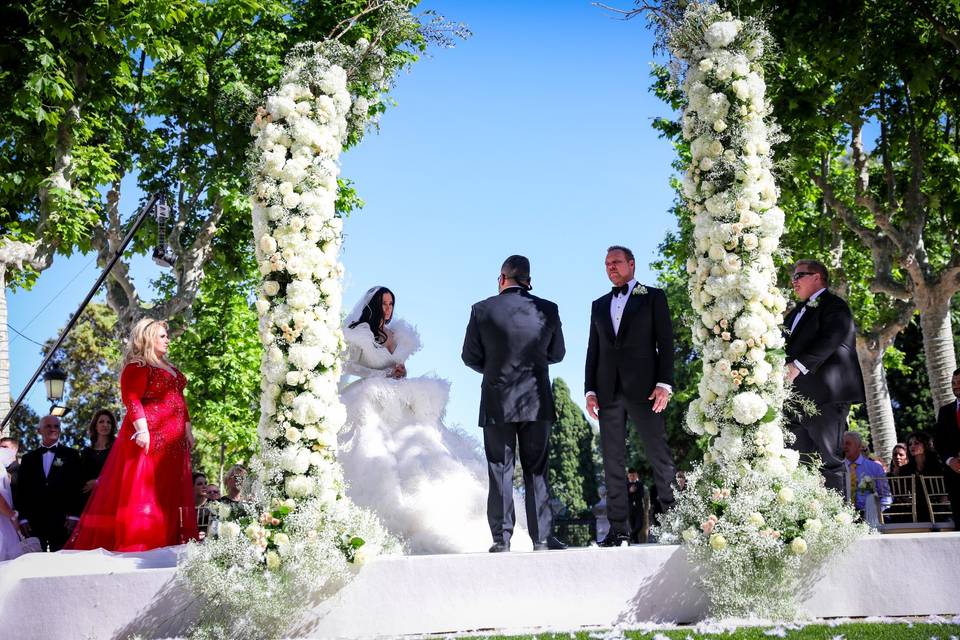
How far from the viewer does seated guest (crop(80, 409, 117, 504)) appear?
10484mm

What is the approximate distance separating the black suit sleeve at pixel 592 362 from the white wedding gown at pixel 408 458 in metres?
1.71

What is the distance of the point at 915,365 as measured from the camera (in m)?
39.9

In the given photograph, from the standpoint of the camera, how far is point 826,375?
27.0 feet

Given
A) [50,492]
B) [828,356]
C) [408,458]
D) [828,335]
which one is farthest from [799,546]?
[50,492]

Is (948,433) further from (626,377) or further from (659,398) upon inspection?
(626,377)

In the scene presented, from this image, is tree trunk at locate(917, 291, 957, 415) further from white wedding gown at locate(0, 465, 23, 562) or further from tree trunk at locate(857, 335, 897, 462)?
white wedding gown at locate(0, 465, 23, 562)

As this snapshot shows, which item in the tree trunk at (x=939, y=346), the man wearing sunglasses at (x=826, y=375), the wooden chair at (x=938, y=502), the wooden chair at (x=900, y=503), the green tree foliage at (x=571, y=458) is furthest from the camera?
the green tree foliage at (x=571, y=458)

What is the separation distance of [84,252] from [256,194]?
1055 cm

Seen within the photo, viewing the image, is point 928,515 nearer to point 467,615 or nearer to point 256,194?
point 467,615

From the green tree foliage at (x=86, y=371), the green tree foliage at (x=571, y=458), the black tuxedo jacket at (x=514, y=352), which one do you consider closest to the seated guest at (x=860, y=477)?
the black tuxedo jacket at (x=514, y=352)

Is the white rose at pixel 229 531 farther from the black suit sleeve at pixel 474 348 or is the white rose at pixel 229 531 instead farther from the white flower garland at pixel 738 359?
the white flower garland at pixel 738 359

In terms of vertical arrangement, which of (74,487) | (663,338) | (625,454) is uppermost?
(663,338)

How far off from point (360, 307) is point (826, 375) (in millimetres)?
4799

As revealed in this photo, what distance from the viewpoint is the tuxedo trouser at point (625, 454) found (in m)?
7.71
